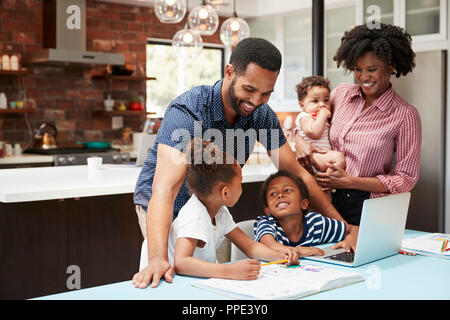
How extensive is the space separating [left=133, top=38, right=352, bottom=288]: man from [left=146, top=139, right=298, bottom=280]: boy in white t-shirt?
63 millimetres

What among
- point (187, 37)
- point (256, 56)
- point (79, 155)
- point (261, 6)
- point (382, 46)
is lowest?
point (79, 155)

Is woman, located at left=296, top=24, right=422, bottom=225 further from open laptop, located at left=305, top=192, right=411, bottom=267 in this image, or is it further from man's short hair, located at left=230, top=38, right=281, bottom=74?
man's short hair, located at left=230, top=38, right=281, bottom=74

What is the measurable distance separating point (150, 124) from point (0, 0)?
72.9 inches

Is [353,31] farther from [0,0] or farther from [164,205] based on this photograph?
[0,0]

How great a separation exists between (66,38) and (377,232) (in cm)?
454

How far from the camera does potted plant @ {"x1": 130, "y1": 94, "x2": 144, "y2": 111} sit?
610cm

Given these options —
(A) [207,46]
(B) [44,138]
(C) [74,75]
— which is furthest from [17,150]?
(A) [207,46]

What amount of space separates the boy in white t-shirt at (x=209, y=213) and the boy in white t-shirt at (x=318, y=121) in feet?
1.82

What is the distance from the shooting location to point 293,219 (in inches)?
76.3

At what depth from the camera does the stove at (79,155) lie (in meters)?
4.98

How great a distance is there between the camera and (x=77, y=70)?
5.89 meters

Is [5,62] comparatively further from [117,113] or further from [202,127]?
[202,127]

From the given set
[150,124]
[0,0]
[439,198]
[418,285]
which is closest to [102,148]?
[150,124]

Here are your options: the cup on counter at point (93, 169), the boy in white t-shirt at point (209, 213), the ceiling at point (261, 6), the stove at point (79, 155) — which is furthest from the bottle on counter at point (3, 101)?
the boy in white t-shirt at point (209, 213)
